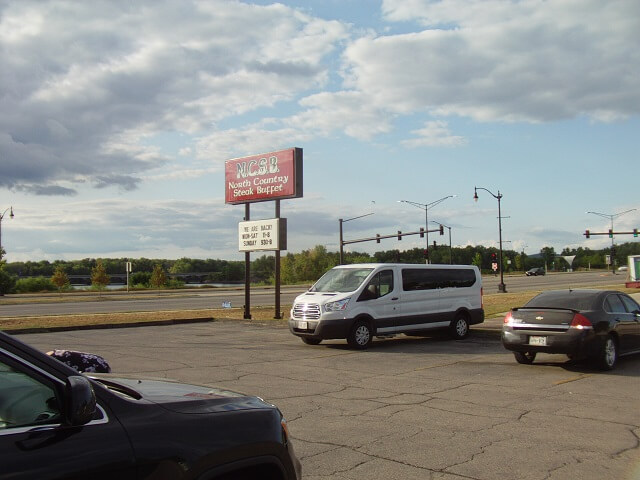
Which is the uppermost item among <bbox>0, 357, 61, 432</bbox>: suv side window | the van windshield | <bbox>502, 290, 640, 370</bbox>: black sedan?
the van windshield

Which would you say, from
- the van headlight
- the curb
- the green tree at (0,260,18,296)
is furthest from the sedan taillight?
the green tree at (0,260,18,296)

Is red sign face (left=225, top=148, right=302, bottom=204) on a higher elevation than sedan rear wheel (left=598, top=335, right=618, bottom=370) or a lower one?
higher

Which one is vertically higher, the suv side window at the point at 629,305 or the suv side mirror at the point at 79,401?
the suv side mirror at the point at 79,401

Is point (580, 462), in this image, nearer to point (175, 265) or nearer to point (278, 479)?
point (278, 479)

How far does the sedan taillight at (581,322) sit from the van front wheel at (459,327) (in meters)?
6.46

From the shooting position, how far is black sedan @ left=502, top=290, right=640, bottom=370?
1151cm

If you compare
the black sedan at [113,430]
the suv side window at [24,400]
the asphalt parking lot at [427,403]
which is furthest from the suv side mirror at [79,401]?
the asphalt parking lot at [427,403]

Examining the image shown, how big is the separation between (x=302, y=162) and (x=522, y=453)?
67.3 feet

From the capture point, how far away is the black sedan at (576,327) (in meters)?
11.5

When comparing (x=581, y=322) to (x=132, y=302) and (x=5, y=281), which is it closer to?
(x=132, y=302)

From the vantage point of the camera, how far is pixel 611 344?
12.0 metres

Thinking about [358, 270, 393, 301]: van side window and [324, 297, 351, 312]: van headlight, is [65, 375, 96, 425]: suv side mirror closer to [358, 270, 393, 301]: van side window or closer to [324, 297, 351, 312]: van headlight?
[324, 297, 351, 312]: van headlight

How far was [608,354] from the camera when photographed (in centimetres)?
1193

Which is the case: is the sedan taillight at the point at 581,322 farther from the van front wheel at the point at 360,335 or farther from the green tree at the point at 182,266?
the green tree at the point at 182,266
